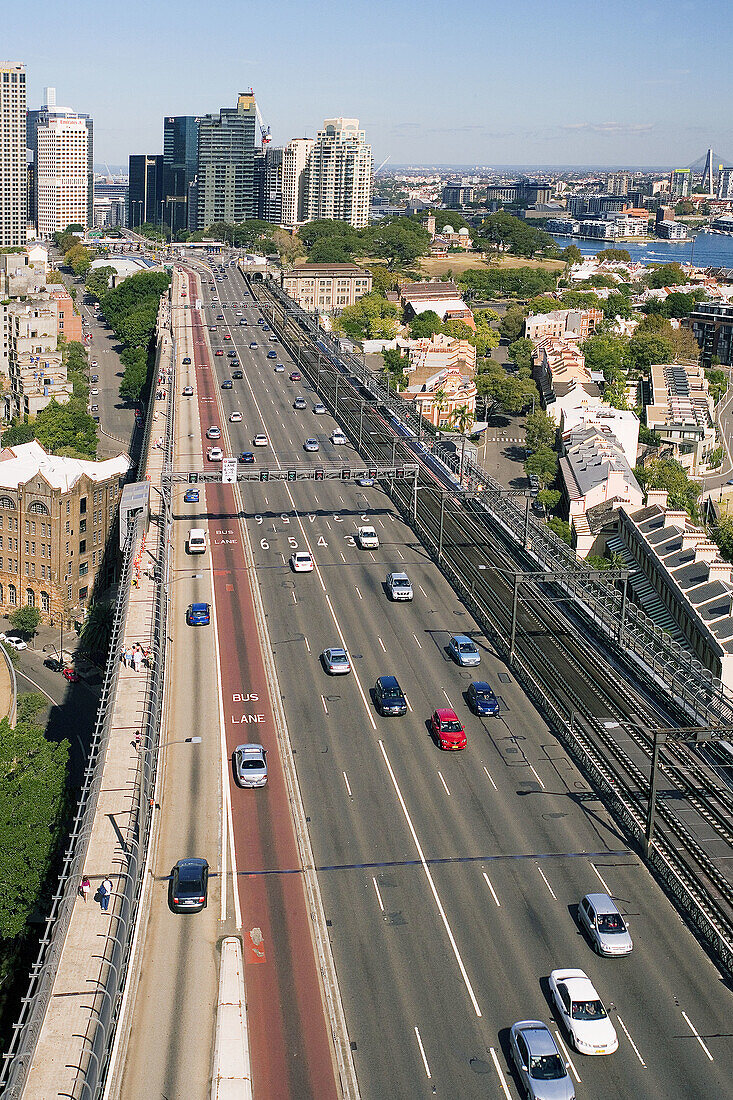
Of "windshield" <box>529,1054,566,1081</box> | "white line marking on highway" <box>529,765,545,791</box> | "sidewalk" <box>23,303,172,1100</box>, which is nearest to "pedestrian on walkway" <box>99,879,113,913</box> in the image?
"sidewalk" <box>23,303,172,1100</box>

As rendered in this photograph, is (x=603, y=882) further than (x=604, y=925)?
Yes

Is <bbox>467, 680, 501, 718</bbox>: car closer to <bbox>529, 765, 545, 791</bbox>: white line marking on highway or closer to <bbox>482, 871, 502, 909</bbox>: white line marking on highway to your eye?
<bbox>529, 765, 545, 791</bbox>: white line marking on highway

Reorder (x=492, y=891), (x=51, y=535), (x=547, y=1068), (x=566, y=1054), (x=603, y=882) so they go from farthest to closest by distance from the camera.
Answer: (x=51, y=535) → (x=603, y=882) → (x=492, y=891) → (x=566, y=1054) → (x=547, y=1068)

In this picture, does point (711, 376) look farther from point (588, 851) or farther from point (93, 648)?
point (588, 851)

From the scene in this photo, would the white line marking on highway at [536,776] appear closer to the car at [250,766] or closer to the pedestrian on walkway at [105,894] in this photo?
the car at [250,766]

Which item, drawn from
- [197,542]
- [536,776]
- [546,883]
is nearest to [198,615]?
[197,542]

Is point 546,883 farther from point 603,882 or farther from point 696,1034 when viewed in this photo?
point 696,1034
